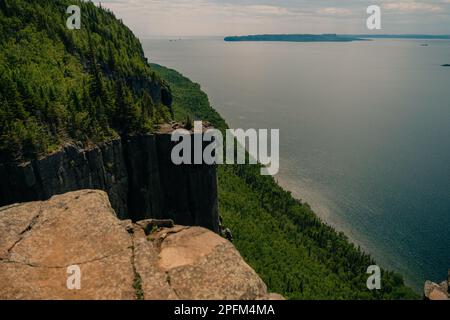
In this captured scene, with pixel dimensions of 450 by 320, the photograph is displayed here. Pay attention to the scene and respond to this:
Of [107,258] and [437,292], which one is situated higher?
[107,258]

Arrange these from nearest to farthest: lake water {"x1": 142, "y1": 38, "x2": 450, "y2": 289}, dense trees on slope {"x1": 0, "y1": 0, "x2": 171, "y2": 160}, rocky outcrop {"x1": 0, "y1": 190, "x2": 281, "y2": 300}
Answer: rocky outcrop {"x1": 0, "y1": 190, "x2": 281, "y2": 300} < dense trees on slope {"x1": 0, "y1": 0, "x2": 171, "y2": 160} < lake water {"x1": 142, "y1": 38, "x2": 450, "y2": 289}

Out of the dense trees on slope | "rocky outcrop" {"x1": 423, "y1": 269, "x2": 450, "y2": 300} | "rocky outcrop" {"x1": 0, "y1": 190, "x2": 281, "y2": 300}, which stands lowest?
"rocky outcrop" {"x1": 423, "y1": 269, "x2": 450, "y2": 300}

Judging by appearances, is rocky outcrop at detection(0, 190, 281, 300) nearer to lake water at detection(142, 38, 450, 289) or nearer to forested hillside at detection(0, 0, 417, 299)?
forested hillside at detection(0, 0, 417, 299)

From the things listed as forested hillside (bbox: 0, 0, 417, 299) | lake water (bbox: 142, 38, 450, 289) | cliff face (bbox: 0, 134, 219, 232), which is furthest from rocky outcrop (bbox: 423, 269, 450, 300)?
lake water (bbox: 142, 38, 450, 289)

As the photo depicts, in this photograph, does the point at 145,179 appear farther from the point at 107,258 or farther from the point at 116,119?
the point at 107,258

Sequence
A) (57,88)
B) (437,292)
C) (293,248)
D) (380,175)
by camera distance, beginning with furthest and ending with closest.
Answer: (380,175) < (293,248) < (57,88) < (437,292)

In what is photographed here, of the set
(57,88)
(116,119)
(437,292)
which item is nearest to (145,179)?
(116,119)
